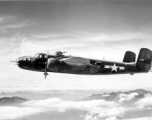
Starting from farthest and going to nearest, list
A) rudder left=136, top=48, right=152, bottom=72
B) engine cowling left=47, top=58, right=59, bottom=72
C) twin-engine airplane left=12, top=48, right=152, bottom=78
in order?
rudder left=136, top=48, right=152, bottom=72
twin-engine airplane left=12, top=48, right=152, bottom=78
engine cowling left=47, top=58, right=59, bottom=72

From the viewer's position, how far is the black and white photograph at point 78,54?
709cm

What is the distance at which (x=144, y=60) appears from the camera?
6996 mm

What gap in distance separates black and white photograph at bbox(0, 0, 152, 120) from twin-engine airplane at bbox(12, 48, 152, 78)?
34 mm

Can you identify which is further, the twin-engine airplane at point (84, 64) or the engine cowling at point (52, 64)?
the twin-engine airplane at point (84, 64)

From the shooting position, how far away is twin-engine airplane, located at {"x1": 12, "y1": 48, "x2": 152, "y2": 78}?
21.6 ft

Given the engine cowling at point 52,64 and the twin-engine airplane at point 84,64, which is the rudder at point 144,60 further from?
the engine cowling at point 52,64

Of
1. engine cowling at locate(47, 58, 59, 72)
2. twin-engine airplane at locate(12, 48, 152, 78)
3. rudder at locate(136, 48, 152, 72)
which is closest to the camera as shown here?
engine cowling at locate(47, 58, 59, 72)

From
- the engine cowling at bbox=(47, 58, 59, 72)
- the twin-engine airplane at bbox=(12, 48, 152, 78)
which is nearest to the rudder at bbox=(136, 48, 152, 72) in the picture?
the twin-engine airplane at bbox=(12, 48, 152, 78)

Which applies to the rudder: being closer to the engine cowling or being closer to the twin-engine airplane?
the twin-engine airplane

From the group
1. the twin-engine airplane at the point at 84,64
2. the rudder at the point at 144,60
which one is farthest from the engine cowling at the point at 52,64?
the rudder at the point at 144,60

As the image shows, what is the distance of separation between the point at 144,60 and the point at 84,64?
2.10 metres

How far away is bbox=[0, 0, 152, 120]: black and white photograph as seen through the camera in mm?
7086

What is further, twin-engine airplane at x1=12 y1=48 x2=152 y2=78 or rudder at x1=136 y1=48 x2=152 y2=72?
rudder at x1=136 y1=48 x2=152 y2=72

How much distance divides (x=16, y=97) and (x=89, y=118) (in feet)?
8.77
